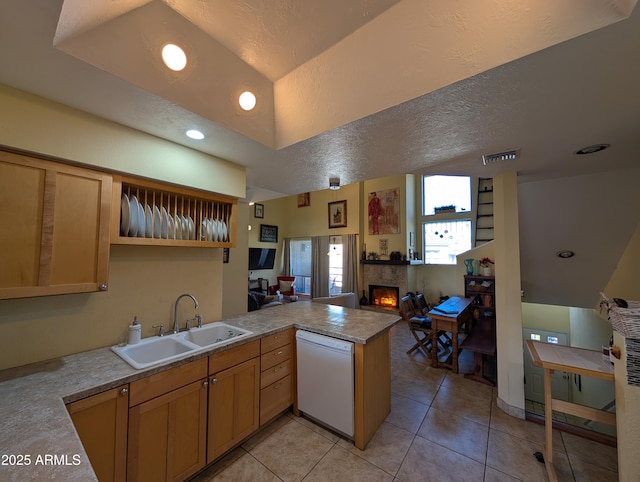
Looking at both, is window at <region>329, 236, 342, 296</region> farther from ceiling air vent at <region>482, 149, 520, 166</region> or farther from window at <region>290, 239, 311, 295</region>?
ceiling air vent at <region>482, 149, 520, 166</region>

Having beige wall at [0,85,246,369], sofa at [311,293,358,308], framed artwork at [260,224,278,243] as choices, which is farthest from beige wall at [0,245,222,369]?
framed artwork at [260,224,278,243]

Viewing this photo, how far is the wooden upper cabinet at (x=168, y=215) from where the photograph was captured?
1.65m

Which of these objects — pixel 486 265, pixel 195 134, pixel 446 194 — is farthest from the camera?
pixel 446 194

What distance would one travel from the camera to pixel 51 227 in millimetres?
1329

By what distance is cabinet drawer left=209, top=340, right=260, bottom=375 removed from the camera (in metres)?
1.69

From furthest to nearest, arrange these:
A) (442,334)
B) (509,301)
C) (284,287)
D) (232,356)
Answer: (284,287) < (442,334) < (509,301) < (232,356)

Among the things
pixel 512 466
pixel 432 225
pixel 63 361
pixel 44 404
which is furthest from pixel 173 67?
pixel 432 225

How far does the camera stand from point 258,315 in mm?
2607

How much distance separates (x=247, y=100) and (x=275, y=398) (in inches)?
93.8

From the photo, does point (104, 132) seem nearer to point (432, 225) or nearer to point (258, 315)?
point (258, 315)

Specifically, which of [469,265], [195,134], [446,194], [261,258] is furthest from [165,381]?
[446,194]

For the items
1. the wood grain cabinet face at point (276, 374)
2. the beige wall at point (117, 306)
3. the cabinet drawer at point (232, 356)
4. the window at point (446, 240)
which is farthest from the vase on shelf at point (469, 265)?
the beige wall at point (117, 306)

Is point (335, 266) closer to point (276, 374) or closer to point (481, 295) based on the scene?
point (481, 295)

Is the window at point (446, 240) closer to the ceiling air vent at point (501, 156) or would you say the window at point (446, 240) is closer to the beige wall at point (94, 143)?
the ceiling air vent at point (501, 156)
